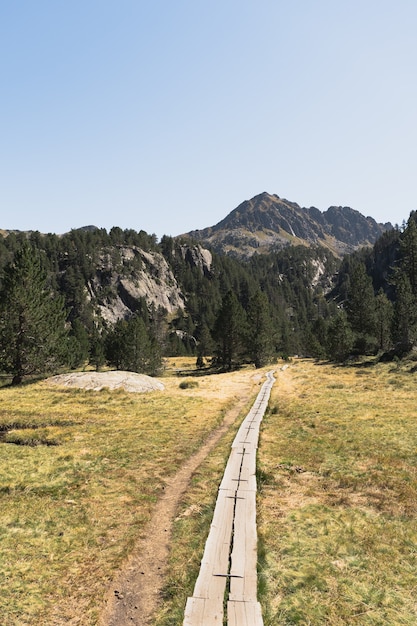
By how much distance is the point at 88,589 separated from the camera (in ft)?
25.6

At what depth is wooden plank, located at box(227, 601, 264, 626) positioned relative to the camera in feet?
20.9

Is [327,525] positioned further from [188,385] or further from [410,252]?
[410,252]

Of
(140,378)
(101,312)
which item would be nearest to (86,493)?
(140,378)

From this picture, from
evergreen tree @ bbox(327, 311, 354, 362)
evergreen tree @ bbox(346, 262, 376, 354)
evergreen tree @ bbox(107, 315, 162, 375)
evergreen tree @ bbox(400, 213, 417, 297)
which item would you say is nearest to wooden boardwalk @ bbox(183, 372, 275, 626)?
evergreen tree @ bbox(107, 315, 162, 375)

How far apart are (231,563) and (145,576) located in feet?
6.84

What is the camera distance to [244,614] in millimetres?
6551

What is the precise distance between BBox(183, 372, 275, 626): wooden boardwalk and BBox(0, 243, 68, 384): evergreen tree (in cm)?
3502

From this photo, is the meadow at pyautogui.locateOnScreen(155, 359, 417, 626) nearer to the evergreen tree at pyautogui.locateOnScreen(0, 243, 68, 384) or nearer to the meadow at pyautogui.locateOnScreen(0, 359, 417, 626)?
the meadow at pyautogui.locateOnScreen(0, 359, 417, 626)

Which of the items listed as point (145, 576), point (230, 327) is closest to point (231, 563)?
point (145, 576)

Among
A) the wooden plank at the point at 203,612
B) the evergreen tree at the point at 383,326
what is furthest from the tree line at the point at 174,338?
the wooden plank at the point at 203,612

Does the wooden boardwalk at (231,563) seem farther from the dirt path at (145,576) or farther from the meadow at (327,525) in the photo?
the dirt path at (145,576)

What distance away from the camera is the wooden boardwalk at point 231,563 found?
6602 millimetres

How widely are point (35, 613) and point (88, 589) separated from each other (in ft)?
3.83

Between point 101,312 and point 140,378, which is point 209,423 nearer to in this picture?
point 140,378
